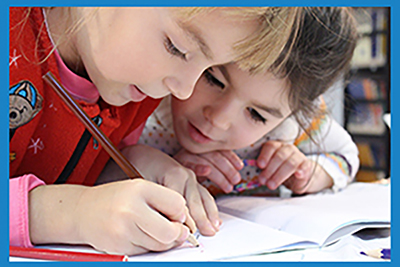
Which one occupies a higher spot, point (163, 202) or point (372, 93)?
point (163, 202)

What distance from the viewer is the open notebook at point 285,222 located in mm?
460

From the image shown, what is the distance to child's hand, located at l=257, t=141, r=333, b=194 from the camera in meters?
0.85

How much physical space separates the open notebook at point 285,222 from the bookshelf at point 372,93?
58.0 inches

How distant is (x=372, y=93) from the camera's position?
2324mm

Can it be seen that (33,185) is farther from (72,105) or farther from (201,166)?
(201,166)

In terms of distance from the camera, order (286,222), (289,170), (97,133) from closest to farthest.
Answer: (97,133)
(286,222)
(289,170)

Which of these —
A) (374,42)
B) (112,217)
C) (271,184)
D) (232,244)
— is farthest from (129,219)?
(374,42)

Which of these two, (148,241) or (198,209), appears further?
(198,209)

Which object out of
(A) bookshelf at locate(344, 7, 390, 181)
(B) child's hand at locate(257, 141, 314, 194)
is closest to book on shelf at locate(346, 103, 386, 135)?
(A) bookshelf at locate(344, 7, 390, 181)

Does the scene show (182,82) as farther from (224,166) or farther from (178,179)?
(224,166)

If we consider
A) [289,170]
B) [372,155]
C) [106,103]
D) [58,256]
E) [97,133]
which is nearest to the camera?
[58,256]

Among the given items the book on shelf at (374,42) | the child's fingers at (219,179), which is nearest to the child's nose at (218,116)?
the child's fingers at (219,179)

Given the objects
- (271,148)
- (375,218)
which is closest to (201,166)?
(271,148)

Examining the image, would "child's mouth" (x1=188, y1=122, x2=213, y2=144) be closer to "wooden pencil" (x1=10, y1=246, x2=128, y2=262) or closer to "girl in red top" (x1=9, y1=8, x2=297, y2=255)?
"girl in red top" (x1=9, y1=8, x2=297, y2=255)
